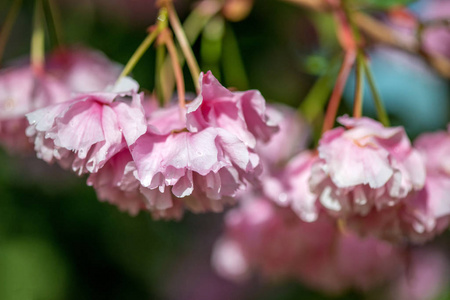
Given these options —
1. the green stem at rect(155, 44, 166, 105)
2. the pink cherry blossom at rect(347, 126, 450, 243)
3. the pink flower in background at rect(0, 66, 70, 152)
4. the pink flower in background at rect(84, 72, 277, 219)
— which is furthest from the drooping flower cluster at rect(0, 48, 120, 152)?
the pink cherry blossom at rect(347, 126, 450, 243)

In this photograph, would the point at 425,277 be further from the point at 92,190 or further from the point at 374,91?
the point at 374,91

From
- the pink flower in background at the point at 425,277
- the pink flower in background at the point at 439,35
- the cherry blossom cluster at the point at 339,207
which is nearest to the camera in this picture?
the cherry blossom cluster at the point at 339,207

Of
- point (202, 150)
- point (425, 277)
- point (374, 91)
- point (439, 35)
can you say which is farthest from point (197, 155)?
point (425, 277)

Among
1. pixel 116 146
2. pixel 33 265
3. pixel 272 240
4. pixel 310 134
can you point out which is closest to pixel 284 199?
pixel 272 240

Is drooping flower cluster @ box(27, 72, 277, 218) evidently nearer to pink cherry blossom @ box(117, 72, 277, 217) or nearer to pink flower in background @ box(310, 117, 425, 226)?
pink cherry blossom @ box(117, 72, 277, 217)

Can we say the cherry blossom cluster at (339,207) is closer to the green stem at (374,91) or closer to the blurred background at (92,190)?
the green stem at (374,91)

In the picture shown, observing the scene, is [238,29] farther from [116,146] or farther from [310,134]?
[116,146]

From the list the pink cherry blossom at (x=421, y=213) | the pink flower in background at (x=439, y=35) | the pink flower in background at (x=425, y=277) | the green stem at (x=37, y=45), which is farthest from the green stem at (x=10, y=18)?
the pink flower in background at (x=425, y=277)
